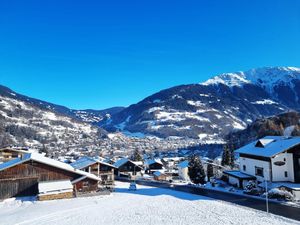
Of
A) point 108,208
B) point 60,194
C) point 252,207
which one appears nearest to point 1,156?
point 60,194

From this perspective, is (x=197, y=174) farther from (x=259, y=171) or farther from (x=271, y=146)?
(x=271, y=146)

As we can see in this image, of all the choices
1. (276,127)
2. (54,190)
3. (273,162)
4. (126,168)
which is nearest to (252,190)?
(273,162)

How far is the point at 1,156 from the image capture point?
68438 mm

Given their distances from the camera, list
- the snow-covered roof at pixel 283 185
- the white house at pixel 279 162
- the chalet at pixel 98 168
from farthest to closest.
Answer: the chalet at pixel 98 168 < the white house at pixel 279 162 < the snow-covered roof at pixel 283 185

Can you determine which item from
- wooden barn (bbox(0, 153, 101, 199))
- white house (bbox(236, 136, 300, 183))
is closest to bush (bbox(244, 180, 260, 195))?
white house (bbox(236, 136, 300, 183))

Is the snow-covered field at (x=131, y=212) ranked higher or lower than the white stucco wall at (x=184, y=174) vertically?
higher

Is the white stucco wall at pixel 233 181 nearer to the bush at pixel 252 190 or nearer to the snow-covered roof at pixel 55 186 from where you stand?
the bush at pixel 252 190

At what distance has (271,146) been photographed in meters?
54.4

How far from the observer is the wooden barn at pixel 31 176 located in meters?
43.4

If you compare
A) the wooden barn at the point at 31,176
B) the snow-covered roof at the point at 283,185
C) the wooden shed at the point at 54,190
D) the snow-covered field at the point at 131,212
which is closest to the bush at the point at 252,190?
the snow-covered roof at the point at 283,185

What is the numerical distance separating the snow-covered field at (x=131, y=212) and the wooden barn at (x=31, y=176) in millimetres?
2772

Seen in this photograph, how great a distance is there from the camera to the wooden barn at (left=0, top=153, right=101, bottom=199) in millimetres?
43400

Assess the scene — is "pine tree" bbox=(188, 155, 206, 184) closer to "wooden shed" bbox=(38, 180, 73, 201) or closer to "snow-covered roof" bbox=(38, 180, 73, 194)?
"snow-covered roof" bbox=(38, 180, 73, 194)

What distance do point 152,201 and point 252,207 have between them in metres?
12.1
